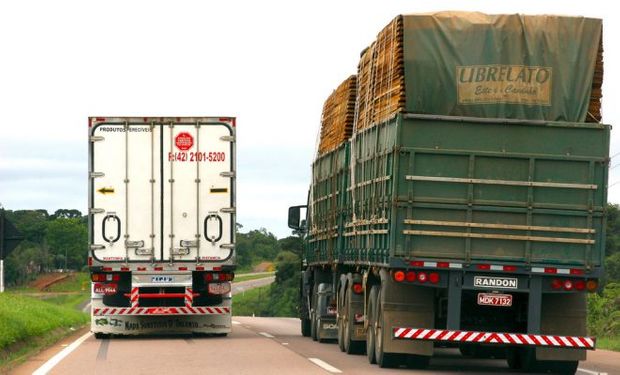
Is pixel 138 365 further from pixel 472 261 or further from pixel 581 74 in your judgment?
pixel 581 74

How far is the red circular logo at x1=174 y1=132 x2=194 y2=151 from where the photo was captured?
26141 millimetres

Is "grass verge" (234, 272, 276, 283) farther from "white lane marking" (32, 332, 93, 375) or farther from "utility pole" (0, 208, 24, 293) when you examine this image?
"white lane marking" (32, 332, 93, 375)

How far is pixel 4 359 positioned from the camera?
71.7ft

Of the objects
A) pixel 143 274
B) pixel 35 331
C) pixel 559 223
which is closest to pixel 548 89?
pixel 559 223

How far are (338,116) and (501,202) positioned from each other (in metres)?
8.30

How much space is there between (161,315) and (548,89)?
10761 mm

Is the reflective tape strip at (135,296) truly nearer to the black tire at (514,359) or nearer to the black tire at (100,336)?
the black tire at (100,336)

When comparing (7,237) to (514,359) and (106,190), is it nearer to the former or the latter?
(106,190)

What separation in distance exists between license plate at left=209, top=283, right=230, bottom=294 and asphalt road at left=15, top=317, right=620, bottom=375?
0.91 m

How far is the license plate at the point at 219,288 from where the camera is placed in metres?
26.8

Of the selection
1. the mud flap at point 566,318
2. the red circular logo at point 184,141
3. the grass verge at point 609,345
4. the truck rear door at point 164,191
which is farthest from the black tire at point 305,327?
the mud flap at point 566,318

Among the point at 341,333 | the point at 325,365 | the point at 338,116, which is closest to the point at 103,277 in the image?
the point at 338,116

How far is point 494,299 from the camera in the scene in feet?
58.1

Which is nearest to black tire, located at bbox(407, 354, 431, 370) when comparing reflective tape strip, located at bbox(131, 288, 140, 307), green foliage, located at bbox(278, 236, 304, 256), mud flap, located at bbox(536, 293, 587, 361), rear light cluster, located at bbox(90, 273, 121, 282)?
mud flap, located at bbox(536, 293, 587, 361)
